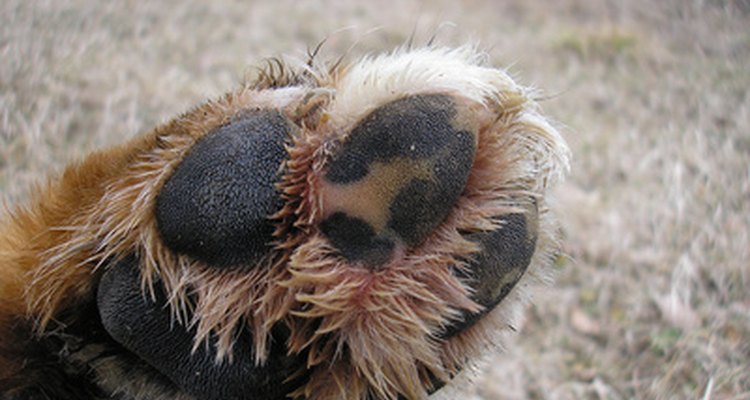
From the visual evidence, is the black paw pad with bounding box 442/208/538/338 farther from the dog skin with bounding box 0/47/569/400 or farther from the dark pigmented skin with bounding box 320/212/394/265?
the dark pigmented skin with bounding box 320/212/394/265

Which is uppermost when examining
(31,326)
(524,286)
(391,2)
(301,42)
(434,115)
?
(434,115)

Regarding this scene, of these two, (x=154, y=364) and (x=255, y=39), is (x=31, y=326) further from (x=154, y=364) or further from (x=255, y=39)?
(x=255, y=39)

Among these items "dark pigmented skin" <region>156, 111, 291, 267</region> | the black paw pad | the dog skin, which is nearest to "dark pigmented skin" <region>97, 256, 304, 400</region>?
the dog skin

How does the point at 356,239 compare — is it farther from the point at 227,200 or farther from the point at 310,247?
the point at 227,200

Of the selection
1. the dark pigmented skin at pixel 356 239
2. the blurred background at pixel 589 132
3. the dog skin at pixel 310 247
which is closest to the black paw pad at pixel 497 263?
the dog skin at pixel 310 247

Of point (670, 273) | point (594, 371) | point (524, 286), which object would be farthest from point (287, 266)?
point (670, 273)

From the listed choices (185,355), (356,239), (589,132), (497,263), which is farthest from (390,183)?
(589,132)
